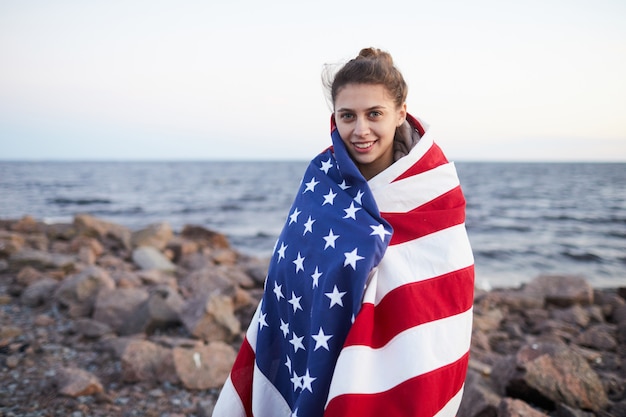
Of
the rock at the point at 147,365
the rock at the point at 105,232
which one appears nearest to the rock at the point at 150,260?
the rock at the point at 105,232

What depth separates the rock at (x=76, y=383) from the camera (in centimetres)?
378

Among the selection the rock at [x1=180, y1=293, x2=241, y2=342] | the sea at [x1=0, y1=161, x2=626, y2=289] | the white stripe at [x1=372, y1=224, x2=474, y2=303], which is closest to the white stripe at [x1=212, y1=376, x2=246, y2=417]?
the white stripe at [x1=372, y1=224, x2=474, y2=303]

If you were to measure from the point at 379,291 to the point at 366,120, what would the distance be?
887 millimetres

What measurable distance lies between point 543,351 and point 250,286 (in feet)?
15.9

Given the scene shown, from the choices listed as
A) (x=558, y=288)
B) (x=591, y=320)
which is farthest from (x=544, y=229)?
(x=591, y=320)

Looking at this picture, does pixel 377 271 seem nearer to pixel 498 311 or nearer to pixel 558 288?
pixel 498 311

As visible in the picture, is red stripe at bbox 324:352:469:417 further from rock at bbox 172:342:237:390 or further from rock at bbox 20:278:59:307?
rock at bbox 20:278:59:307

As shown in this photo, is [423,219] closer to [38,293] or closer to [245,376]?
[245,376]

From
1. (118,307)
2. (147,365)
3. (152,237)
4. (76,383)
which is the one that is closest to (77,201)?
(152,237)

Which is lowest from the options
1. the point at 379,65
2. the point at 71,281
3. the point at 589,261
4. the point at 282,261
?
the point at 589,261

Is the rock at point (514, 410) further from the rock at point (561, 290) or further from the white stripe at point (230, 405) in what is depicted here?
the rock at point (561, 290)

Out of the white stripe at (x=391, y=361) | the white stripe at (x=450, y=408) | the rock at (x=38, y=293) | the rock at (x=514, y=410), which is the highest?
the white stripe at (x=391, y=361)

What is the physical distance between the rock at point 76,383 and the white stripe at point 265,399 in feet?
6.58

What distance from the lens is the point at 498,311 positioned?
744cm
